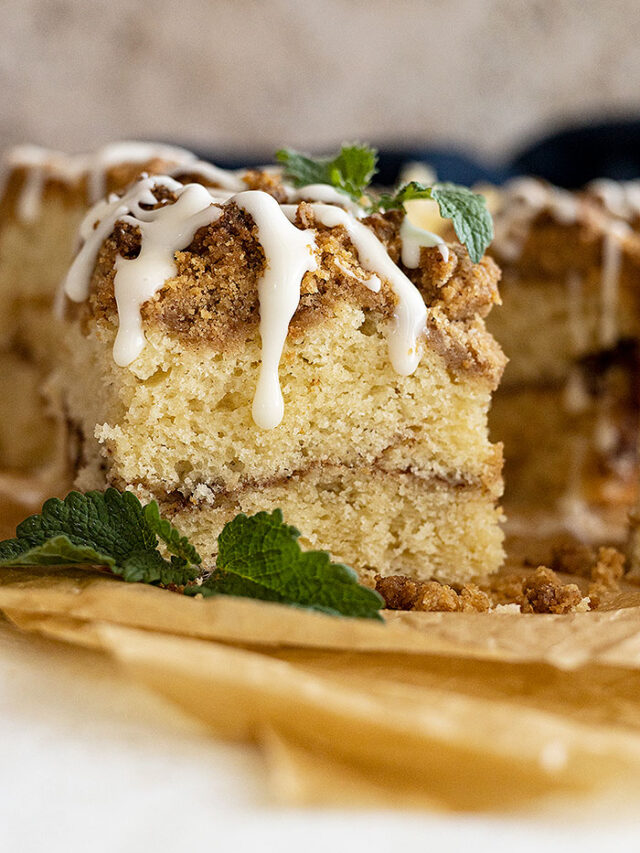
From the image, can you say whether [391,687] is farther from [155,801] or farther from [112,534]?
[112,534]

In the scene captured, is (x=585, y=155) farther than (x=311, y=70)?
Yes

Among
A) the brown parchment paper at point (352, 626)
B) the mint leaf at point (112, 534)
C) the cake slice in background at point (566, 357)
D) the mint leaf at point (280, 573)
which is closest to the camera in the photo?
the brown parchment paper at point (352, 626)

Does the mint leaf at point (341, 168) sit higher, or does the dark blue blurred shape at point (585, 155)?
the mint leaf at point (341, 168)

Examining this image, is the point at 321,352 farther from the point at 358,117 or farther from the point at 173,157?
the point at 358,117

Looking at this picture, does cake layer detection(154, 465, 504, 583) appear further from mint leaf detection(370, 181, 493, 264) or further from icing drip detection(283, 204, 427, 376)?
mint leaf detection(370, 181, 493, 264)

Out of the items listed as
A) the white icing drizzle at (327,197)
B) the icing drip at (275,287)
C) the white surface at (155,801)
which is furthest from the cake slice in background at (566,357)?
the white surface at (155,801)

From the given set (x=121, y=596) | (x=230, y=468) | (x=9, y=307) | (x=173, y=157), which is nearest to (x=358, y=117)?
(x=173, y=157)

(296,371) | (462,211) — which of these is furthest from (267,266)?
(462,211)

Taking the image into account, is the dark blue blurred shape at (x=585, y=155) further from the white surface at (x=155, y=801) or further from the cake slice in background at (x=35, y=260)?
the white surface at (x=155, y=801)
